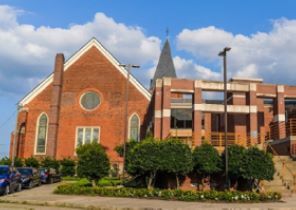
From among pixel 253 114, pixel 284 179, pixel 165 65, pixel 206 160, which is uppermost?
pixel 165 65

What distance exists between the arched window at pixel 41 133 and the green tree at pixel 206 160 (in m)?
28.2

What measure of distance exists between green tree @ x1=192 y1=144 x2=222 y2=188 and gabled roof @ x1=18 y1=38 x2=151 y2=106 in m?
25.2

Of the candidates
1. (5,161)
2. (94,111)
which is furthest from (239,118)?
(5,161)

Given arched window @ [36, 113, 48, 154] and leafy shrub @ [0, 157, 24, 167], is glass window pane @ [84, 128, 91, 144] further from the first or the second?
leafy shrub @ [0, 157, 24, 167]

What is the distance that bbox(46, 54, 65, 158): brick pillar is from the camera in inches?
1774

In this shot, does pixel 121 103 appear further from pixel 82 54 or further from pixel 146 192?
pixel 146 192

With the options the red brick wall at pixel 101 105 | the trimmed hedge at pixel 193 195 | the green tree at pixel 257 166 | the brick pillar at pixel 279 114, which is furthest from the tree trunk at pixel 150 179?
the red brick wall at pixel 101 105

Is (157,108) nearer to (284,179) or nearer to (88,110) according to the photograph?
(88,110)

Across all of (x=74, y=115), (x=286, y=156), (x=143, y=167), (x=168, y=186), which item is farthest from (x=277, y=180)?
(x=74, y=115)

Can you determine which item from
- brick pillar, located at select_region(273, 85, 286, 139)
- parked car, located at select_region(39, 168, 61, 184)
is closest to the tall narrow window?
parked car, located at select_region(39, 168, 61, 184)

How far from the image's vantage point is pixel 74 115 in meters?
46.9

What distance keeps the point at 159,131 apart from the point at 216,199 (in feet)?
63.0

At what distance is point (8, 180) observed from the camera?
21578 millimetres

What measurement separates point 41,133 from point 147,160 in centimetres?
2833
